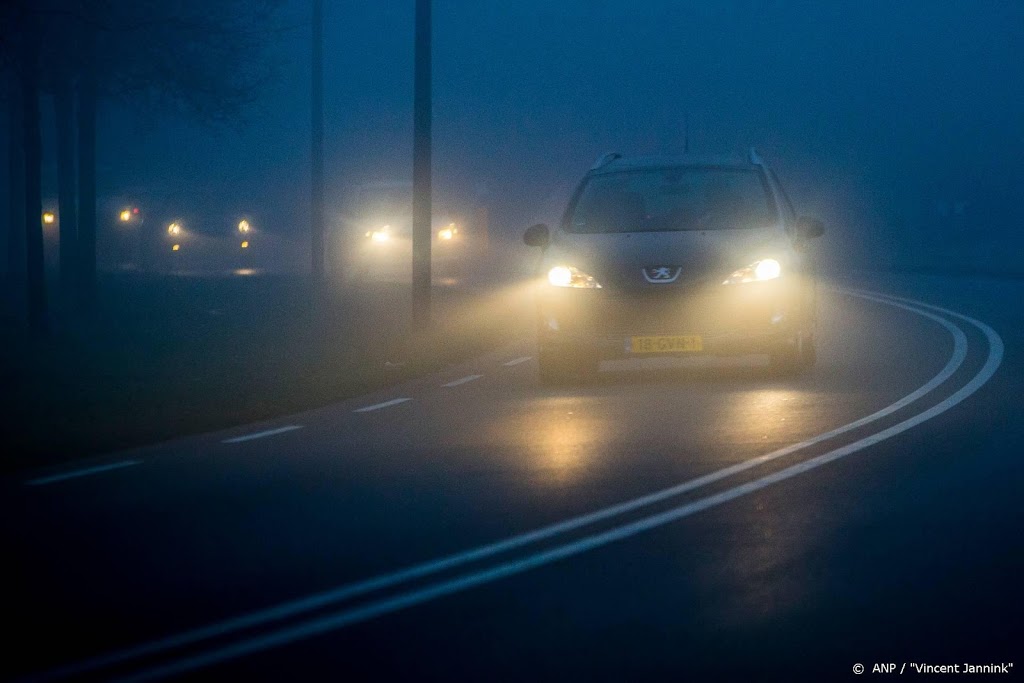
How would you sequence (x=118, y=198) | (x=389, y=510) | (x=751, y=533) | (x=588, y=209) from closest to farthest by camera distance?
(x=751, y=533), (x=389, y=510), (x=588, y=209), (x=118, y=198)

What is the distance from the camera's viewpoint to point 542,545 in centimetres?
759

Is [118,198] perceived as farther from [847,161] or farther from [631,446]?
[631,446]

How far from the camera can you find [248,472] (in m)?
10.2

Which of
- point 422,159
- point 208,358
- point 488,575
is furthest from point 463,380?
point 488,575

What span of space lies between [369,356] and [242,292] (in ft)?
55.8

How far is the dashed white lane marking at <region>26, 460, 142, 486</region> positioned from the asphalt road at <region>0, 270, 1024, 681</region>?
0.04 metres

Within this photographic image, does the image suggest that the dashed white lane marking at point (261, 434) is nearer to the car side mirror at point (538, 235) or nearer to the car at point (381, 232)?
the car side mirror at point (538, 235)

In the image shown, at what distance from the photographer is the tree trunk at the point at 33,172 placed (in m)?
21.2

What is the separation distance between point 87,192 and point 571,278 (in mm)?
18354

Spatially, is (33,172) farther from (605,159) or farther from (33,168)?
(605,159)

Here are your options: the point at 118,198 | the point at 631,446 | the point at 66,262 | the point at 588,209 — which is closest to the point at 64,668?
the point at 631,446

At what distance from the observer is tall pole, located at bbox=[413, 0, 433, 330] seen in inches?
820

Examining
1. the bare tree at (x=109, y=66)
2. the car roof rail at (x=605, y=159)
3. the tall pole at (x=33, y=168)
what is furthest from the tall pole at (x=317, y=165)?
the car roof rail at (x=605, y=159)

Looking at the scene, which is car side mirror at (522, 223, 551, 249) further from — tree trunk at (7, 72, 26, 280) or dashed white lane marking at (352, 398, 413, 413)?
tree trunk at (7, 72, 26, 280)
